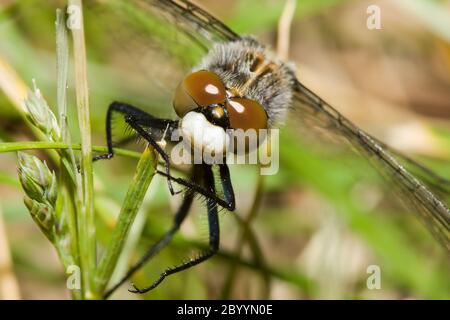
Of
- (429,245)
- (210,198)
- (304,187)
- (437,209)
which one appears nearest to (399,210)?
(429,245)

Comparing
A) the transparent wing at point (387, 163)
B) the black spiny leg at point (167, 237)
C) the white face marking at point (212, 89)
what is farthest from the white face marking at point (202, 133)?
the transparent wing at point (387, 163)

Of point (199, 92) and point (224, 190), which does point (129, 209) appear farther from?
point (224, 190)

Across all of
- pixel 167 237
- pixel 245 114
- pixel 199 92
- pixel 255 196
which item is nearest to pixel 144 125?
pixel 199 92

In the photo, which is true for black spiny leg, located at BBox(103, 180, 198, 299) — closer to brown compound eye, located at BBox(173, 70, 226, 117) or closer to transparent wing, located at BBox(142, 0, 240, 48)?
brown compound eye, located at BBox(173, 70, 226, 117)

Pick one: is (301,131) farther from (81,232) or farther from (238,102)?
(81,232)
